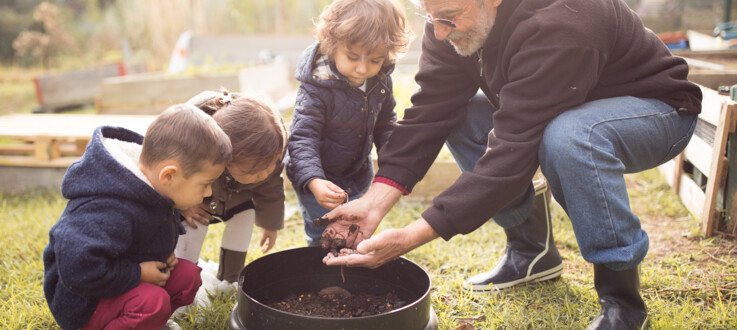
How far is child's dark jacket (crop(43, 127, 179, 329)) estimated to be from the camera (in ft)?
6.12

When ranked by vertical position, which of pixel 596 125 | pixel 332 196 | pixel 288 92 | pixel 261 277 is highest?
pixel 596 125

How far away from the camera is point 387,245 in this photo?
2.05 meters

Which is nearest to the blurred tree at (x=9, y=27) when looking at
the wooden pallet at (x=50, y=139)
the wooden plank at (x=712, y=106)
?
the wooden pallet at (x=50, y=139)

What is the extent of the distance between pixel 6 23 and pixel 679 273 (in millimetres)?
12496

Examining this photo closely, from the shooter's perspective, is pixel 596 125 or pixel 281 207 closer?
pixel 596 125

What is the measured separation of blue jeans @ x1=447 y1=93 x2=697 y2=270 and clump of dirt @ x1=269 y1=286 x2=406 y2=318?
26.9 inches

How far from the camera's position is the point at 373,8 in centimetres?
269

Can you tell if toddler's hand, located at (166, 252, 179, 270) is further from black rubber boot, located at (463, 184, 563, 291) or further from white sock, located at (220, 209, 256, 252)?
black rubber boot, located at (463, 184, 563, 291)

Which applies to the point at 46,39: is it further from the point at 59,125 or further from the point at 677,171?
the point at 677,171

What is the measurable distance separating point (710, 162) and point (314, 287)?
79.0 inches

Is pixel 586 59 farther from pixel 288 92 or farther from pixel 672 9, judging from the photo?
pixel 672 9

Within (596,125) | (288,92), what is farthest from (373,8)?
(288,92)

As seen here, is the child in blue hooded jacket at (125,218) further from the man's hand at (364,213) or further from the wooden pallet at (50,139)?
the wooden pallet at (50,139)

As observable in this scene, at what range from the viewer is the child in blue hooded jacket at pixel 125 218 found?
1.88 meters
